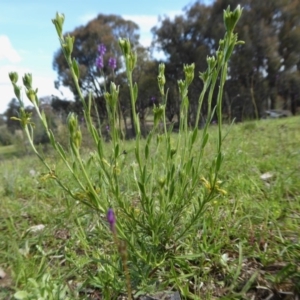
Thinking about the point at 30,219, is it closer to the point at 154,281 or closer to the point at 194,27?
the point at 154,281

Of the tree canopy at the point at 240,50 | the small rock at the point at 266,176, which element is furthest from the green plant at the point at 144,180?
the tree canopy at the point at 240,50

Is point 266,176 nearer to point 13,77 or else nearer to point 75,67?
point 75,67

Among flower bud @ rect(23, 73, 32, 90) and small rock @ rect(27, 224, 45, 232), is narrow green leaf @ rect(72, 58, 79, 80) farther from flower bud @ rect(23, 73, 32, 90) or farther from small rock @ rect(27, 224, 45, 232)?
small rock @ rect(27, 224, 45, 232)

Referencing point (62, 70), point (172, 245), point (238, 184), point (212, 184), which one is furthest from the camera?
point (62, 70)

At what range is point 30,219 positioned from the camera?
1809 millimetres

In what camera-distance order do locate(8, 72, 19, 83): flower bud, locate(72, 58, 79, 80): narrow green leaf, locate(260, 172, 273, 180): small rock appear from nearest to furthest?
locate(72, 58, 79, 80): narrow green leaf → locate(8, 72, 19, 83): flower bud → locate(260, 172, 273, 180): small rock

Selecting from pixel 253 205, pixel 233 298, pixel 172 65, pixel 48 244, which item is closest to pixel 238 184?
pixel 253 205

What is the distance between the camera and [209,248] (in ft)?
3.80

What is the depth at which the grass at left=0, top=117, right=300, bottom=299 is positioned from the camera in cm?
103

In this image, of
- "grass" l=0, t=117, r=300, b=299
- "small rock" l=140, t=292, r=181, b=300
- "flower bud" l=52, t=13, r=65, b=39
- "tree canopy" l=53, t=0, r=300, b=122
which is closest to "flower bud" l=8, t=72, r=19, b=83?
"flower bud" l=52, t=13, r=65, b=39

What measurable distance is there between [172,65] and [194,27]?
11.3ft

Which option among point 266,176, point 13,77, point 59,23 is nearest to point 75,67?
point 59,23

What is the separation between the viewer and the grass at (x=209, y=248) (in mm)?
1031

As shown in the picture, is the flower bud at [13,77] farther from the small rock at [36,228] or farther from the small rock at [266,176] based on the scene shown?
the small rock at [266,176]
